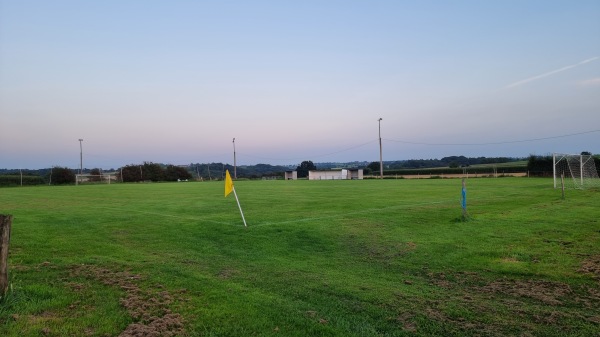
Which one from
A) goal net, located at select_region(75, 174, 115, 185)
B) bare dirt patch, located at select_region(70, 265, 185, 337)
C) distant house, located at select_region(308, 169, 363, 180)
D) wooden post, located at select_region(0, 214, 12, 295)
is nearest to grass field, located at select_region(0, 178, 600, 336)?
bare dirt patch, located at select_region(70, 265, 185, 337)

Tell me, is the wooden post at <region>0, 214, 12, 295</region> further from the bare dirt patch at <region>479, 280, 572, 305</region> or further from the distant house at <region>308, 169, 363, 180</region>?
the distant house at <region>308, 169, 363, 180</region>

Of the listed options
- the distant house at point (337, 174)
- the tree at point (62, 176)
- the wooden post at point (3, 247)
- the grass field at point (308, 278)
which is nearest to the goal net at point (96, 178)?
the tree at point (62, 176)

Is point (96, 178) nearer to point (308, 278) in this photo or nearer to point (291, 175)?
point (291, 175)

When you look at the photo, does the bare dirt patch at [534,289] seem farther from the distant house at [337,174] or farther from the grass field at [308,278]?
the distant house at [337,174]

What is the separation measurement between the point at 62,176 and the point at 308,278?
2588 inches

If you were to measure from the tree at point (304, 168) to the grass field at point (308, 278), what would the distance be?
274 ft

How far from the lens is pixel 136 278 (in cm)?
637

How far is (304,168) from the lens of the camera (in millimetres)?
103688

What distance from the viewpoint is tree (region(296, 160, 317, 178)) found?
96.4m

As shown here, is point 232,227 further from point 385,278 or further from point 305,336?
point 305,336

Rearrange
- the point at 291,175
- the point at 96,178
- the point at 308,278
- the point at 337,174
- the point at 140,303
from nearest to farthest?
the point at 140,303, the point at 308,278, the point at 96,178, the point at 337,174, the point at 291,175

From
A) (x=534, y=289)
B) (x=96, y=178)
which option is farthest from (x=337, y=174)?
(x=534, y=289)

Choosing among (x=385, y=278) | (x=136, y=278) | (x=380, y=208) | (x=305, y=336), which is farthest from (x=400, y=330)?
(x=380, y=208)

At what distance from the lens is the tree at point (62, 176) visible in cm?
6097
